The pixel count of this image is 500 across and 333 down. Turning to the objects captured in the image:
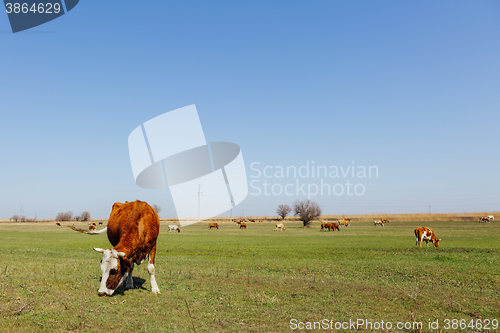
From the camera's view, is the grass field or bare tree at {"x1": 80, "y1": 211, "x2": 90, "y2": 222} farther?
bare tree at {"x1": 80, "y1": 211, "x2": 90, "y2": 222}

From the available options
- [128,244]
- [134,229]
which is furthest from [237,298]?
[134,229]

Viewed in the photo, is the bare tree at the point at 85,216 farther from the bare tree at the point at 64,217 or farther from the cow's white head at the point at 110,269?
the cow's white head at the point at 110,269

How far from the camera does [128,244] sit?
10.1m

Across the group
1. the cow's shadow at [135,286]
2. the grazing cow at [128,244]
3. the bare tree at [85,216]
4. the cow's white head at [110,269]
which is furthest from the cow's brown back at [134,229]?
the bare tree at [85,216]

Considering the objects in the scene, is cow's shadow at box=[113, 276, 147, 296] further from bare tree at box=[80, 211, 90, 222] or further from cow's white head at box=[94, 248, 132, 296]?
bare tree at box=[80, 211, 90, 222]

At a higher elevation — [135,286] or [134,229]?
[134,229]

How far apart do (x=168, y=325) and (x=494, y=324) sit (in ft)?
28.7

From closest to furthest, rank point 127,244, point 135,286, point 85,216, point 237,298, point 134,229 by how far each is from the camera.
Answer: point 127,244
point 134,229
point 237,298
point 135,286
point 85,216

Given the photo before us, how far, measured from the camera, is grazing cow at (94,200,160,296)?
9.38 m

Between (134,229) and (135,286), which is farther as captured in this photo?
(135,286)

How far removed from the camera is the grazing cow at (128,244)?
30.8 ft

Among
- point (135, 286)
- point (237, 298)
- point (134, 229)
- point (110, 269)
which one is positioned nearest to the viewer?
point (110, 269)

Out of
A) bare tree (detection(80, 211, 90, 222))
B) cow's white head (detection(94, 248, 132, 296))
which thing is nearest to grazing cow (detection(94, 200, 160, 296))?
cow's white head (detection(94, 248, 132, 296))

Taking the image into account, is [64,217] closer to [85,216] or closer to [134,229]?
[85,216]
